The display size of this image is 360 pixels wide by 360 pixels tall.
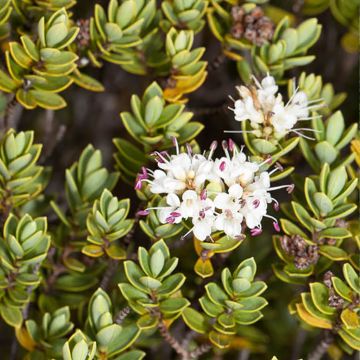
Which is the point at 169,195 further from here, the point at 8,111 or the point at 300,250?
the point at 8,111

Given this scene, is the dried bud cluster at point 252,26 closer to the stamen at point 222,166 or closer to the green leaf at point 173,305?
the stamen at point 222,166

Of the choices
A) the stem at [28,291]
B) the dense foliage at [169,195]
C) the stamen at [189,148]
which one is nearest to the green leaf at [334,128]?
the dense foliage at [169,195]

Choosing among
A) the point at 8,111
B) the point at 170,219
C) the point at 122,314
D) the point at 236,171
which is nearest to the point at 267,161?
the point at 236,171

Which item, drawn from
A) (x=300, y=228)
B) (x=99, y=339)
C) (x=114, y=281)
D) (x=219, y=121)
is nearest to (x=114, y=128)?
(x=219, y=121)

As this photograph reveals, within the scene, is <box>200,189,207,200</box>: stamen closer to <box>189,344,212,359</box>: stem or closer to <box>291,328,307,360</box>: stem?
<box>189,344,212,359</box>: stem

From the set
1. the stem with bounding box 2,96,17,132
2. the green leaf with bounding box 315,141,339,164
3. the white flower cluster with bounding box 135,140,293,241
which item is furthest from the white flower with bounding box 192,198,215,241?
the stem with bounding box 2,96,17,132
